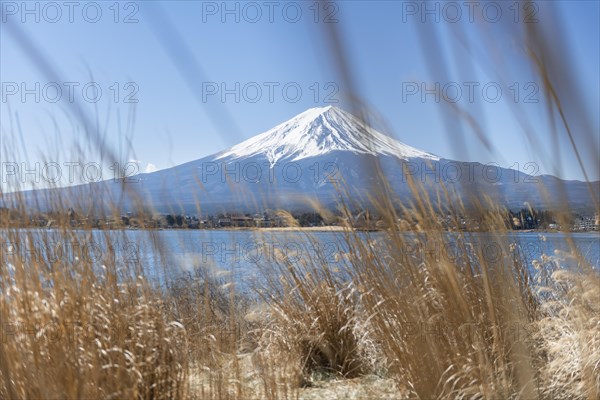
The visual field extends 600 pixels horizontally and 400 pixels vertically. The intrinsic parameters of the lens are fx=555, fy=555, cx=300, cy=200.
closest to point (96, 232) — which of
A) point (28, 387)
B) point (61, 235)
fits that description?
point (61, 235)

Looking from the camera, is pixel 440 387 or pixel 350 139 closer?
pixel 350 139

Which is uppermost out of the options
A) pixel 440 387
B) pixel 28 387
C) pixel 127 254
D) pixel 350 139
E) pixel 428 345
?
pixel 350 139

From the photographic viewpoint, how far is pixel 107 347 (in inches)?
73.0

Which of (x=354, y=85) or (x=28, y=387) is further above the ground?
(x=354, y=85)

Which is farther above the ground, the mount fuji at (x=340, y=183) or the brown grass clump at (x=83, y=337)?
the mount fuji at (x=340, y=183)

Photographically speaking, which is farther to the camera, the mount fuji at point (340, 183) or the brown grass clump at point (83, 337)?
the brown grass clump at point (83, 337)

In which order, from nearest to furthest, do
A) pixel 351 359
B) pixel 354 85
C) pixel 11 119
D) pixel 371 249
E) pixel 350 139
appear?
pixel 354 85 < pixel 350 139 < pixel 11 119 < pixel 371 249 < pixel 351 359

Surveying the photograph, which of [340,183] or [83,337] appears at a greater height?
[340,183]

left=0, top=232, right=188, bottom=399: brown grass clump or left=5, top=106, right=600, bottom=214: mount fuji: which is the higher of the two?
left=5, top=106, right=600, bottom=214: mount fuji

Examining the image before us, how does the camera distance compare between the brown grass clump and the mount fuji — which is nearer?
the mount fuji

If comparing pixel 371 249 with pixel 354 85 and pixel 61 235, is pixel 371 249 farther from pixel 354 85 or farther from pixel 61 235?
pixel 354 85

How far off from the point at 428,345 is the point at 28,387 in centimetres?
134

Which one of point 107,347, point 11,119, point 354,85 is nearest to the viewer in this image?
point 354,85

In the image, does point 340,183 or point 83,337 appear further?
point 340,183
